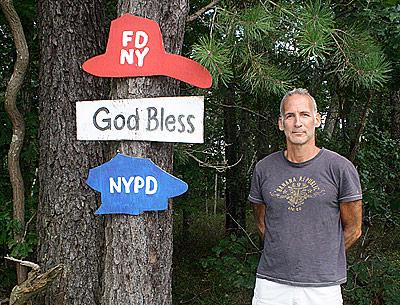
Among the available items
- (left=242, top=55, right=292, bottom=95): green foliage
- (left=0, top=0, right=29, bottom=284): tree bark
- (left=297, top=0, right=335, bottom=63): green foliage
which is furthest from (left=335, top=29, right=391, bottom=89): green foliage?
(left=0, top=0, right=29, bottom=284): tree bark

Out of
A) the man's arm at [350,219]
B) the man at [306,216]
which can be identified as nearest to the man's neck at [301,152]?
the man at [306,216]

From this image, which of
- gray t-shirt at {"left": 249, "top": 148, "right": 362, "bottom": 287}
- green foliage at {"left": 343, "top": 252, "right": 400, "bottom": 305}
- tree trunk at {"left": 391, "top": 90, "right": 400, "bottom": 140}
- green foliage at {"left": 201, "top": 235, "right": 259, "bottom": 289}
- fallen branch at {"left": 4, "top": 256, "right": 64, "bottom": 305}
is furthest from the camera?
tree trunk at {"left": 391, "top": 90, "right": 400, "bottom": 140}

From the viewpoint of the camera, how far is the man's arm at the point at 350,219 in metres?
2.23

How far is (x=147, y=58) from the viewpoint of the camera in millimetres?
2279

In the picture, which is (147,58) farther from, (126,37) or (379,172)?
(379,172)

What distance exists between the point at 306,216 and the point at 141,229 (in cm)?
73

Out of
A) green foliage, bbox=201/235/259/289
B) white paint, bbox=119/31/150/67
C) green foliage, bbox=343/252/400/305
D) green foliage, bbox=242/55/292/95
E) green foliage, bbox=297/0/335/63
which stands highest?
green foliage, bbox=297/0/335/63

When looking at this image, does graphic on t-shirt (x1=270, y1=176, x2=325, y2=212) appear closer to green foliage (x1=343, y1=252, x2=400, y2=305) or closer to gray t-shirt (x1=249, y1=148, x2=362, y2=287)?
gray t-shirt (x1=249, y1=148, x2=362, y2=287)

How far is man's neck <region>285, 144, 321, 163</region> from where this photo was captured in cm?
226

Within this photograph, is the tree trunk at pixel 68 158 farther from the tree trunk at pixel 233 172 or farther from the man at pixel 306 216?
the tree trunk at pixel 233 172

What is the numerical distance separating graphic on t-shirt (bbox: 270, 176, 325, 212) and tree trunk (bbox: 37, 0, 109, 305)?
4.11 feet

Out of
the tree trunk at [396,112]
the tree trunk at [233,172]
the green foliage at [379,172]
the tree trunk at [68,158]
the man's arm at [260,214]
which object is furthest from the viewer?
the tree trunk at [396,112]

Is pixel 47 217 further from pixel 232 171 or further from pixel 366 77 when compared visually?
pixel 232 171

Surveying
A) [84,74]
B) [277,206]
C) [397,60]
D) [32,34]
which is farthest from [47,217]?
[397,60]
